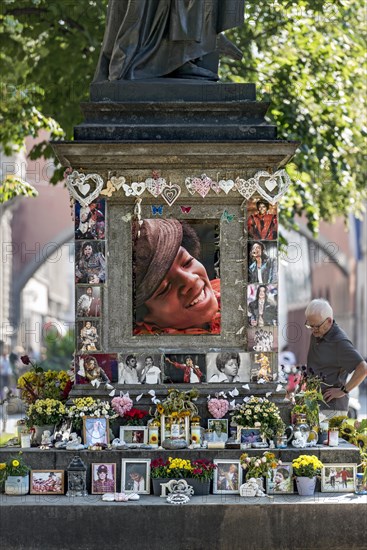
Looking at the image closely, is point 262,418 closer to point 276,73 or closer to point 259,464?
point 259,464

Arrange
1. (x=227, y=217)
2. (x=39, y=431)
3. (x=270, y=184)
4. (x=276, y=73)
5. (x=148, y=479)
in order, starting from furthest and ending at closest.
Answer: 1. (x=276, y=73)
2. (x=227, y=217)
3. (x=270, y=184)
4. (x=39, y=431)
5. (x=148, y=479)

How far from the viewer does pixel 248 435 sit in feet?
41.1

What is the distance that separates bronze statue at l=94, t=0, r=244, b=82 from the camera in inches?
537

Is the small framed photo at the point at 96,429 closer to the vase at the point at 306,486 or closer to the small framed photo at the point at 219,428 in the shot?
the small framed photo at the point at 219,428

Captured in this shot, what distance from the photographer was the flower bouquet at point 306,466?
11969 millimetres

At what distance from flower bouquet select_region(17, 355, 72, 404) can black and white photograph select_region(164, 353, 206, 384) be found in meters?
1.06

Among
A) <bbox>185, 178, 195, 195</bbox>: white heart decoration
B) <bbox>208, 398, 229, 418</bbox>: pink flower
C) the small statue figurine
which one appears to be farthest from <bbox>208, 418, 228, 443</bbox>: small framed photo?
<bbox>185, 178, 195, 195</bbox>: white heart decoration

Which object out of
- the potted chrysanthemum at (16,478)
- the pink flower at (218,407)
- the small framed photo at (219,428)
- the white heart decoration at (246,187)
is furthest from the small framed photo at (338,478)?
the white heart decoration at (246,187)

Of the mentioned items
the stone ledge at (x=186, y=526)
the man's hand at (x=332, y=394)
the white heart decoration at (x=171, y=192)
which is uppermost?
the white heart decoration at (x=171, y=192)

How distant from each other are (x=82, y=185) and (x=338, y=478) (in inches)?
133

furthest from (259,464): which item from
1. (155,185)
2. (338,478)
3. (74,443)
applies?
(155,185)

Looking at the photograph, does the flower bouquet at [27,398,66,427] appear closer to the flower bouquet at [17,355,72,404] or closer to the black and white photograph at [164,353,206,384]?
the flower bouquet at [17,355,72,404]

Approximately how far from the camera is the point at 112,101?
524 inches

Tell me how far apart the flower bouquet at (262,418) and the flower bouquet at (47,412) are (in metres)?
1.48
